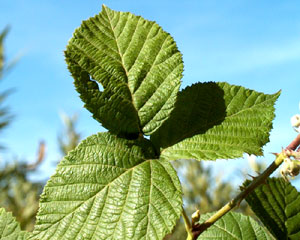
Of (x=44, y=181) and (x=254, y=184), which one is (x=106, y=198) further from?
(x=44, y=181)

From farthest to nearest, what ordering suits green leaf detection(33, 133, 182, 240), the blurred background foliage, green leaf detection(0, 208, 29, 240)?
the blurred background foliage, green leaf detection(0, 208, 29, 240), green leaf detection(33, 133, 182, 240)

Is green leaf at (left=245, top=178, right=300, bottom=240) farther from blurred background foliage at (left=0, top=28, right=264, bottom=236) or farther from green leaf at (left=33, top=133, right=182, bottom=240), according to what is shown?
blurred background foliage at (left=0, top=28, right=264, bottom=236)

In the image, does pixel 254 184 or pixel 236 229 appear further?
pixel 236 229

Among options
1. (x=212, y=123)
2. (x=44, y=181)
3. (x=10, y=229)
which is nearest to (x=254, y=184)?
Answer: (x=212, y=123)

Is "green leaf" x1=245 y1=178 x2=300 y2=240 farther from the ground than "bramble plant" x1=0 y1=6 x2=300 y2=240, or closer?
closer

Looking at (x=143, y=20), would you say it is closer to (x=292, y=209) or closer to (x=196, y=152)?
(x=196, y=152)

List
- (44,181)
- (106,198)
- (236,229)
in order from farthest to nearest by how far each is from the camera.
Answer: (44,181)
(236,229)
(106,198)

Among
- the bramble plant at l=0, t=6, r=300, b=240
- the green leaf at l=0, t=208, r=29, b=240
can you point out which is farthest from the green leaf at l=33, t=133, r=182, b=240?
the green leaf at l=0, t=208, r=29, b=240
